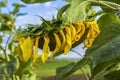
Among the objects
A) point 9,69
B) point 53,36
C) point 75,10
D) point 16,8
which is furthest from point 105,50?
point 16,8

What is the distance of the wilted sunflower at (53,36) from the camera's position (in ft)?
2.90

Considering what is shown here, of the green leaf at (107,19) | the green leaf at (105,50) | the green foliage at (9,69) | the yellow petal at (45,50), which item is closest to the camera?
the green leaf at (105,50)

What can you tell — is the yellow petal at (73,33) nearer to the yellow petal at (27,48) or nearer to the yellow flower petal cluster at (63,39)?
the yellow flower petal cluster at (63,39)

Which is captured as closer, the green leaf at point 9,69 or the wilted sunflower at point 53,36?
the wilted sunflower at point 53,36

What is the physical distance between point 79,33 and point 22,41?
145 millimetres

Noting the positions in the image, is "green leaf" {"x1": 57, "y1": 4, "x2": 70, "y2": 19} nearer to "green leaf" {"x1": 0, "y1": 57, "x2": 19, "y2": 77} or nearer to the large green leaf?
the large green leaf

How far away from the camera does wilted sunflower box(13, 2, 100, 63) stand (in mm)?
883

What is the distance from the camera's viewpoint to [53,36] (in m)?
0.92

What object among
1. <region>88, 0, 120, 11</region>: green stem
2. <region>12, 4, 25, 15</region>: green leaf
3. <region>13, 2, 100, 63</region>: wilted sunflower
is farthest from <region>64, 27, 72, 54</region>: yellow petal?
<region>12, 4, 25, 15</region>: green leaf

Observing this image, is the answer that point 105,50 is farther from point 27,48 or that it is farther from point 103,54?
point 27,48

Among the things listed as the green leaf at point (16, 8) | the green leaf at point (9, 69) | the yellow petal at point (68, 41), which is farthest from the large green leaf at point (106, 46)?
the green leaf at point (16, 8)

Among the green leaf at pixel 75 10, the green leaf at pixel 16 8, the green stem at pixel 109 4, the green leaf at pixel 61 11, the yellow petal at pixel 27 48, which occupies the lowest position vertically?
the green leaf at pixel 16 8

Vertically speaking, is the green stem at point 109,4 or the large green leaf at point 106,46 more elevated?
the green stem at point 109,4

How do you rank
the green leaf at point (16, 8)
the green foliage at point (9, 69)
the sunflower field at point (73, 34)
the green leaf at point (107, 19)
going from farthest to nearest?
1. the green leaf at point (16, 8)
2. the green foliage at point (9, 69)
3. the green leaf at point (107, 19)
4. the sunflower field at point (73, 34)
